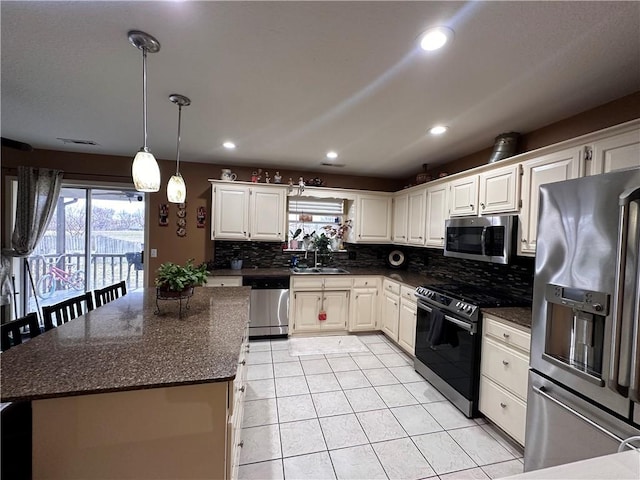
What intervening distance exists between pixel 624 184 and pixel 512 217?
1.07m

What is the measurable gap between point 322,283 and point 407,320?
1.19 metres

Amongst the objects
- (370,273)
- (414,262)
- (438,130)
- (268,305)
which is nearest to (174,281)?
(268,305)

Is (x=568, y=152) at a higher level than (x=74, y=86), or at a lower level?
lower

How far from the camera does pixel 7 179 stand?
135 inches

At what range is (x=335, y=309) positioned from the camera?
3920 mm

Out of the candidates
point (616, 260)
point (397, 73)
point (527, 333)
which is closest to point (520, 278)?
point (527, 333)

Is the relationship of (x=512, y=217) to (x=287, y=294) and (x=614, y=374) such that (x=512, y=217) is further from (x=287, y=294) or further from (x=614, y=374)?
(x=287, y=294)

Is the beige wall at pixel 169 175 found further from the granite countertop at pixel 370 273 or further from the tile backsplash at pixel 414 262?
the granite countertop at pixel 370 273

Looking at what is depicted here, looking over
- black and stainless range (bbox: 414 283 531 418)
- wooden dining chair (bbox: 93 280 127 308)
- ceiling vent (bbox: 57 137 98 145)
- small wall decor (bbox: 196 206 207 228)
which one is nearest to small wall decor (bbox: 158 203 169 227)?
small wall decor (bbox: 196 206 207 228)

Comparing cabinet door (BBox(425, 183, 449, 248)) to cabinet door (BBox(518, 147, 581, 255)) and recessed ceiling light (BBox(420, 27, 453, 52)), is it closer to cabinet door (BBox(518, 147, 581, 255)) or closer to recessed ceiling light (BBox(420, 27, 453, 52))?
cabinet door (BBox(518, 147, 581, 255))

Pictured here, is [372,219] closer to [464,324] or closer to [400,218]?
[400,218]

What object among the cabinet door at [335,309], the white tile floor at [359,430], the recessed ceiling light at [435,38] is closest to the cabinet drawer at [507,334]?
the white tile floor at [359,430]

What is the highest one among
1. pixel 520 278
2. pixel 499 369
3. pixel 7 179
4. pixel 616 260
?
pixel 7 179

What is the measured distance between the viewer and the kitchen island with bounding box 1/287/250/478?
1010 millimetres
